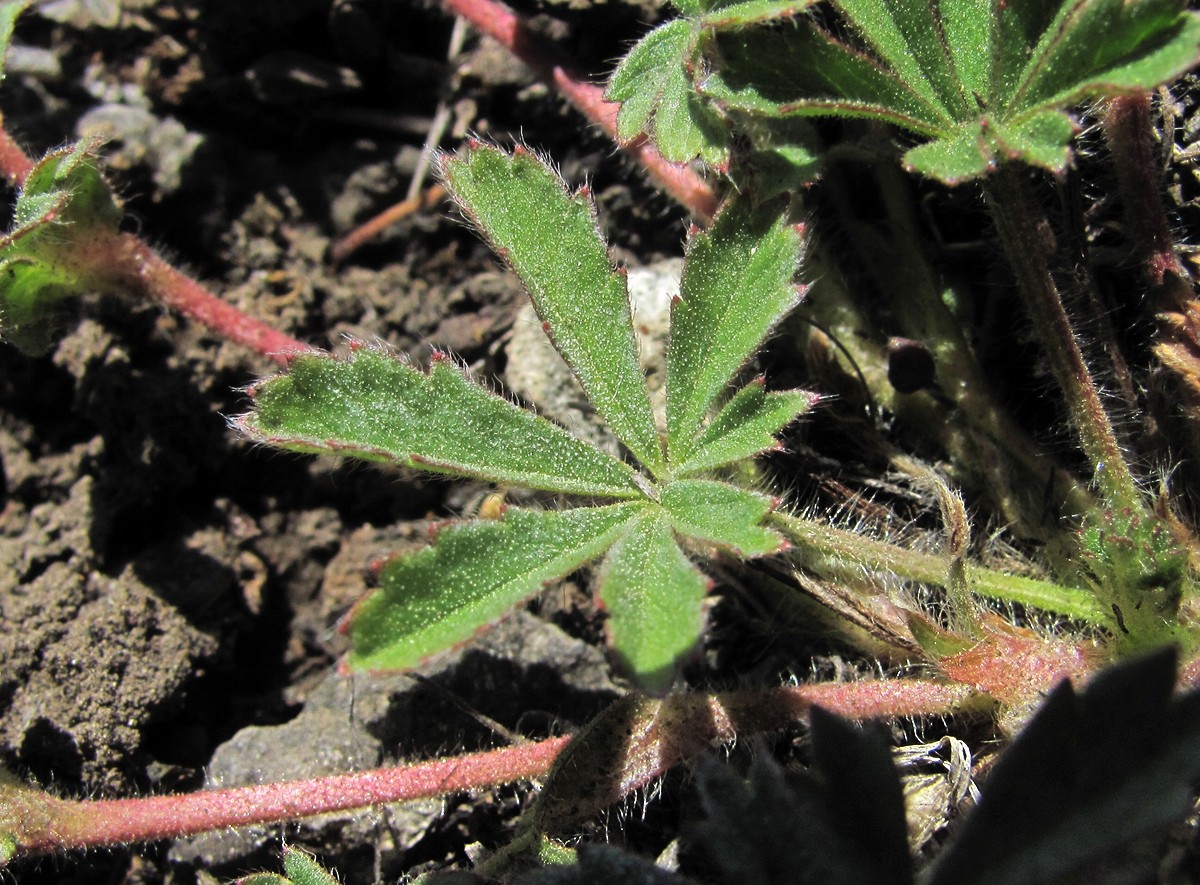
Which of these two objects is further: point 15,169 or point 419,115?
point 419,115

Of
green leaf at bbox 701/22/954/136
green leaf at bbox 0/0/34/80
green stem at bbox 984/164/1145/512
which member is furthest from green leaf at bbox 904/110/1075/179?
green leaf at bbox 0/0/34/80

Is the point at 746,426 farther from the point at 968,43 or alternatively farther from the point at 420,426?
the point at 968,43

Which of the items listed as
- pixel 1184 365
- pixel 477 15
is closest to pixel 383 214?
pixel 477 15

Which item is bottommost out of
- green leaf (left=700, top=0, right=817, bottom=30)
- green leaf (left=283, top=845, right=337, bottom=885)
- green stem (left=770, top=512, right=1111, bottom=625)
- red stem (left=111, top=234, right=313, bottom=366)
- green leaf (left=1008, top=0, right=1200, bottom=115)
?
green leaf (left=283, top=845, right=337, bottom=885)

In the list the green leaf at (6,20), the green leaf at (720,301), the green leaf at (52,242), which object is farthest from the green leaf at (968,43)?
the green leaf at (6,20)

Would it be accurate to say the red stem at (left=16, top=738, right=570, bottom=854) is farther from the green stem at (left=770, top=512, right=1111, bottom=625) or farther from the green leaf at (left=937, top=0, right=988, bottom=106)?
the green leaf at (left=937, top=0, right=988, bottom=106)

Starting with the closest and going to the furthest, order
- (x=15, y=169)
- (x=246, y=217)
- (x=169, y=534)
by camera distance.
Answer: (x=15, y=169) < (x=169, y=534) < (x=246, y=217)

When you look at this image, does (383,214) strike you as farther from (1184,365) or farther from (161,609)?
(1184,365)
